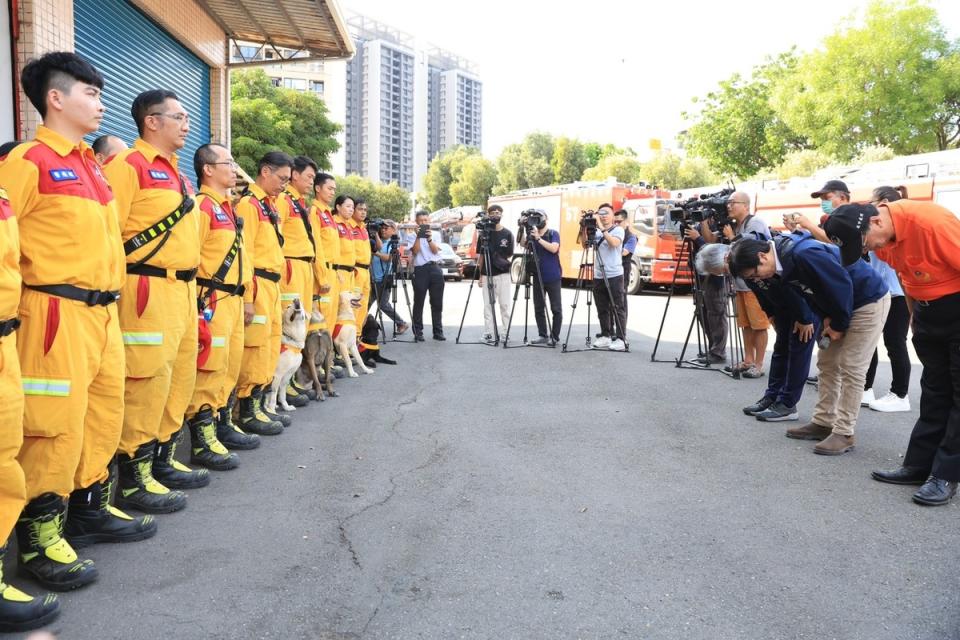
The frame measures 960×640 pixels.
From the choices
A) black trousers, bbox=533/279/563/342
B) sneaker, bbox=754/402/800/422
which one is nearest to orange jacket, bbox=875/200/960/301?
sneaker, bbox=754/402/800/422

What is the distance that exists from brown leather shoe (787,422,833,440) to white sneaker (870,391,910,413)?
135cm

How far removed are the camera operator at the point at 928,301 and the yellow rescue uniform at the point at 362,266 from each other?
559 cm

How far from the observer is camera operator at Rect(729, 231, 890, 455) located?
5.16 metres

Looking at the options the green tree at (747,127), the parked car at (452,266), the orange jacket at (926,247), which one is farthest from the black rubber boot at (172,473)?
the green tree at (747,127)

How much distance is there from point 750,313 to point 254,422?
208 inches

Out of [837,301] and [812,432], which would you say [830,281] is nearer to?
[837,301]

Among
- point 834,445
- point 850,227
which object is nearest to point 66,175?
point 850,227

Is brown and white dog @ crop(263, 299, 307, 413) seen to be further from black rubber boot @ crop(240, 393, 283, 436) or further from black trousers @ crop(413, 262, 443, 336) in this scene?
black trousers @ crop(413, 262, 443, 336)

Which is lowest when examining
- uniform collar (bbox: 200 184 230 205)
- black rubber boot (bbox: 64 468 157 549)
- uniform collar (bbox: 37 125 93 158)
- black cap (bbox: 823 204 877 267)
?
black rubber boot (bbox: 64 468 157 549)

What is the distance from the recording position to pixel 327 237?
24.8 ft

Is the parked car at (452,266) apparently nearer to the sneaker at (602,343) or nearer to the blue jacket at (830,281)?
the sneaker at (602,343)

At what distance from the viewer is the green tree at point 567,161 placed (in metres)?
56.5

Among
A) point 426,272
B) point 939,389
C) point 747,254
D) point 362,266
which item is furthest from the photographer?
point 426,272

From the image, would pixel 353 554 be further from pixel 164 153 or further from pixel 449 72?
pixel 449 72
